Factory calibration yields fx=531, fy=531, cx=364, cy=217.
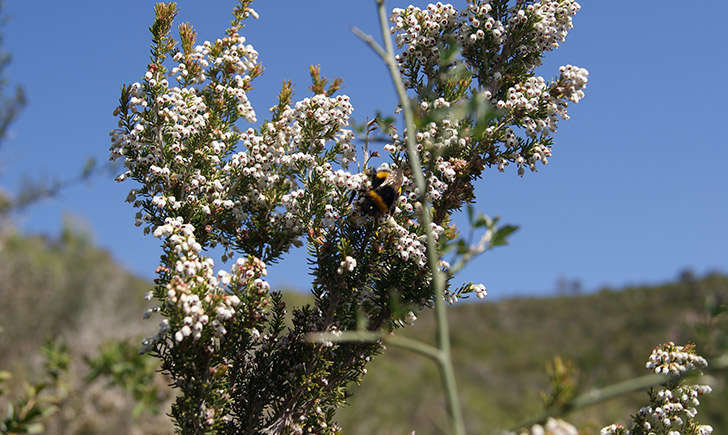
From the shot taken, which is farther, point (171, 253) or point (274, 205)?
point (274, 205)

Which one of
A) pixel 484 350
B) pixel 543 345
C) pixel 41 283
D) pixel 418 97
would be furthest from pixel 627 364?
pixel 418 97

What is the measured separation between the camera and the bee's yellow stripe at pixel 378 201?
3109mm

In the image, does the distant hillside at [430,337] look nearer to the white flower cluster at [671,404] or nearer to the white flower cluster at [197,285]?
the white flower cluster at [671,404]

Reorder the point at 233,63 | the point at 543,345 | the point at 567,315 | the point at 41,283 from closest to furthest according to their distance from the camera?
the point at 233,63
the point at 41,283
the point at 543,345
the point at 567,315

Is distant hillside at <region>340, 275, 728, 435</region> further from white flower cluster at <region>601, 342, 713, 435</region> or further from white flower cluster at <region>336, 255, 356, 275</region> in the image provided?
white flower cluster at <region>336, 255, 356, 275</region>

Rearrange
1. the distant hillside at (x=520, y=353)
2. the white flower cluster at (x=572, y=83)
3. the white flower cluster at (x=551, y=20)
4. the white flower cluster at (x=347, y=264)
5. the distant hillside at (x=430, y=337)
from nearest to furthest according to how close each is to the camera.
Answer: the white flower cluster at (x=347, y=264) < the white flower cluster at (x=572, y=83) < the white flower cluster at (x=551, y=20) < the distant hillside at (x=430, y=337) < the distant hillside at (x=520, y=353)

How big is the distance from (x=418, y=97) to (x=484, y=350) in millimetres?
50327

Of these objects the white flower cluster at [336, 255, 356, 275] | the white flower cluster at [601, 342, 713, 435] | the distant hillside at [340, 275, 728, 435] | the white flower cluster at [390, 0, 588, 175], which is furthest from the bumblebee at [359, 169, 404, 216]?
the distant hillside at [340, 275, 728, 435]

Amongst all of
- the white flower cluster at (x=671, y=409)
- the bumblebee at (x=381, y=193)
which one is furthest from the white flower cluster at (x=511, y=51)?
the white flower cluster at (x=671, y=409)

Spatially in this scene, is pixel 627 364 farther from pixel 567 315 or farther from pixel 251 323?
pixel 251 323

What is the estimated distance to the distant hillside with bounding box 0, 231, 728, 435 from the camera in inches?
521

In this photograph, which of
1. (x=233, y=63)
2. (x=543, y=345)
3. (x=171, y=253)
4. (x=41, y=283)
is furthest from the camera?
(x=543, y=345)

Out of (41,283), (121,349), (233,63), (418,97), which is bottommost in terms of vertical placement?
(121,349)

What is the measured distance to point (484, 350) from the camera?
5075 centimetres
